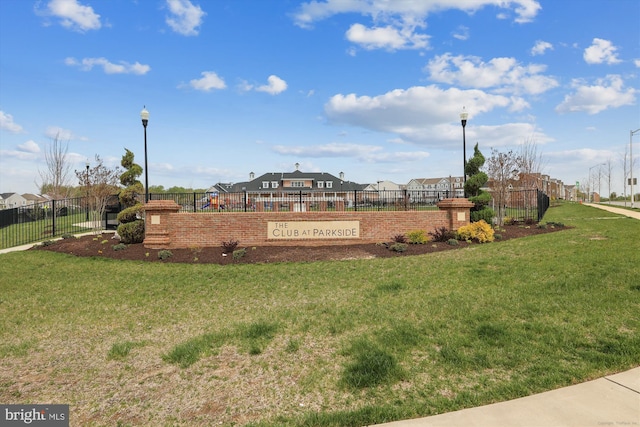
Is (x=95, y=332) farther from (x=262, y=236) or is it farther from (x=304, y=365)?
(x=262, y=236)

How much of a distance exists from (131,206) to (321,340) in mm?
12615

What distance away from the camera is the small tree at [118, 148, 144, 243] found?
44.4 ft

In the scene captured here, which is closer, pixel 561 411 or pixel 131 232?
pixel 561 411

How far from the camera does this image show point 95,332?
20.0 ft

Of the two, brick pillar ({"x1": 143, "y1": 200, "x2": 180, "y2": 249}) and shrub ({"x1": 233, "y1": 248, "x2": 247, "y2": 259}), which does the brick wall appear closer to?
brick pillar ({"x1": 143, "y1": 200, "x2": 180, "y2": 249})

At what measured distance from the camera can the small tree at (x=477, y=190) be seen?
14648 mm

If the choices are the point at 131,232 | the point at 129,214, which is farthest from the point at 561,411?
the point at 129,214

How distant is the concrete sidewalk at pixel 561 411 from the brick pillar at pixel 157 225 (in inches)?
451

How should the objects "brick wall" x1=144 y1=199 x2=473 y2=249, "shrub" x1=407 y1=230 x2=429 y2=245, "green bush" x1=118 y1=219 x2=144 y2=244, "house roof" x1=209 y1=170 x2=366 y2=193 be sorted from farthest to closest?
"house roof" x1=209 y1=170 x2=366 y2=193, "green bush" x1=118 y1=219 x2=144 y2=244, "brick wall" x1=144 y1=199 x2=473 y2=249, "shrub" x1=407 y1=230 x2=429 y2=245

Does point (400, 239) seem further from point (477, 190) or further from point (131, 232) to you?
point (131, 232)

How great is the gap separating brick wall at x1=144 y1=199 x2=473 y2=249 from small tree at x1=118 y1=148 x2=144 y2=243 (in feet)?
3.13

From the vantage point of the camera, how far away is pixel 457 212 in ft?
45.0

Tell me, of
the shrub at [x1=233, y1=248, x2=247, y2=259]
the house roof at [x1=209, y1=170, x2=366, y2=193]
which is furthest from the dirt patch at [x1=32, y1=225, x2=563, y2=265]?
the house roof at [x1=209, y1=170, x2=366, y2=193]

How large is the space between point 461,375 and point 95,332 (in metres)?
5.66
